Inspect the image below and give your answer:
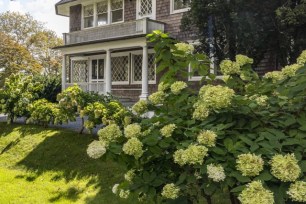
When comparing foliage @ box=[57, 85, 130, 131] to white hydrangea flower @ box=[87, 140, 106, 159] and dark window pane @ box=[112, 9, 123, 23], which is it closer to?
white hydrangea flower @ box=[87, 140, 106, 159]

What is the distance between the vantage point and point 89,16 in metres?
21.0

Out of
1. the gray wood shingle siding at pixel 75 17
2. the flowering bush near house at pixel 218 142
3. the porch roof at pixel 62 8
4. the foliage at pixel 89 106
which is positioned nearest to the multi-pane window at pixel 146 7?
the gray wood shingle siding at pixel 75 17

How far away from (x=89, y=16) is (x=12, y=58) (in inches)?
859

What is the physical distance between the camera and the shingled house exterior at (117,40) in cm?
1590

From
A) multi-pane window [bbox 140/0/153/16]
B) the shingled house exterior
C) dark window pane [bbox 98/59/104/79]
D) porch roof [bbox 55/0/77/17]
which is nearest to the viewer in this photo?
the shingled house exterior

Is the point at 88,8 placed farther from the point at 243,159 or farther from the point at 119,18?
the point at 243,159

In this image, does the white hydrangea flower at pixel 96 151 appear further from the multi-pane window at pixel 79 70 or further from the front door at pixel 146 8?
the multi-pane window at pixel 79 70

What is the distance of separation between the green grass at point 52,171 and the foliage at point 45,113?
41cm

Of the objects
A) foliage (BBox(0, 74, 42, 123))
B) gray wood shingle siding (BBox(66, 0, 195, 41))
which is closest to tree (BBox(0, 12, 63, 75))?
gray wood shingle siding (BBox(66, 0, 195, 41))

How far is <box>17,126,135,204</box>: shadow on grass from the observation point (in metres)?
6.45

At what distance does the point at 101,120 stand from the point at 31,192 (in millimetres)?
2512

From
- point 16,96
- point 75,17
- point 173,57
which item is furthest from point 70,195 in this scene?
point 75,17

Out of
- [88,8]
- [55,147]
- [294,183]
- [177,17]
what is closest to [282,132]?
[294,183]

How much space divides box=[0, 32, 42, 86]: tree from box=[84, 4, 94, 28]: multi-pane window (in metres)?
20.0
